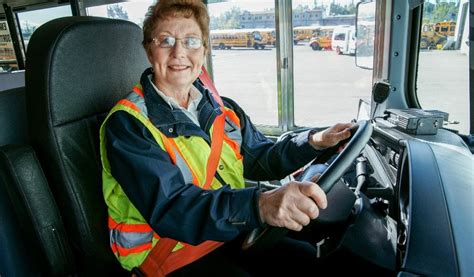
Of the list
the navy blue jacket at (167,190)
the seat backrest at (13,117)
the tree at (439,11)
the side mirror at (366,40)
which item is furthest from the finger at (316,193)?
the side mirror at (366,40)

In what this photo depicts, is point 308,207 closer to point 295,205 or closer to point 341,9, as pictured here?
point 295,205

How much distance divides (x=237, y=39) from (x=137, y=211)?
9.80 ft

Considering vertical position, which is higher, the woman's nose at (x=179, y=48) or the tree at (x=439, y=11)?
the tree at (x=439, y=11)

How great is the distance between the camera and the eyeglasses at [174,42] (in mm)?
1215

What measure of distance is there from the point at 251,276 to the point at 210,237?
15.0 inches

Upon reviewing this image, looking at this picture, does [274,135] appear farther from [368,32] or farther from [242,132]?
[242,132]

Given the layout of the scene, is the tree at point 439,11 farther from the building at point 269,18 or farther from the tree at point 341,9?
the building at point 269,18

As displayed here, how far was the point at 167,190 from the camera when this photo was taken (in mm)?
979

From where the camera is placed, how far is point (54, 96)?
110cm

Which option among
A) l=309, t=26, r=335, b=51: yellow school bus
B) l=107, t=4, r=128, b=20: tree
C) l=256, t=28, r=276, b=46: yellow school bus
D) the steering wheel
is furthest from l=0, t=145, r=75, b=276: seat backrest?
l=107, t=4, r=128, b=20: tree

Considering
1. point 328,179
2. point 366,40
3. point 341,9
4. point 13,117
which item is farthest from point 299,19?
point 328,179

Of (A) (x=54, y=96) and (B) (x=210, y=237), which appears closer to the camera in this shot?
(B) (x=210, y=237)

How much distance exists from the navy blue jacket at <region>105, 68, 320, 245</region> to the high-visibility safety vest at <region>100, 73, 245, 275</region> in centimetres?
2

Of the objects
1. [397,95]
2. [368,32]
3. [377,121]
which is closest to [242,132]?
[377,121]
